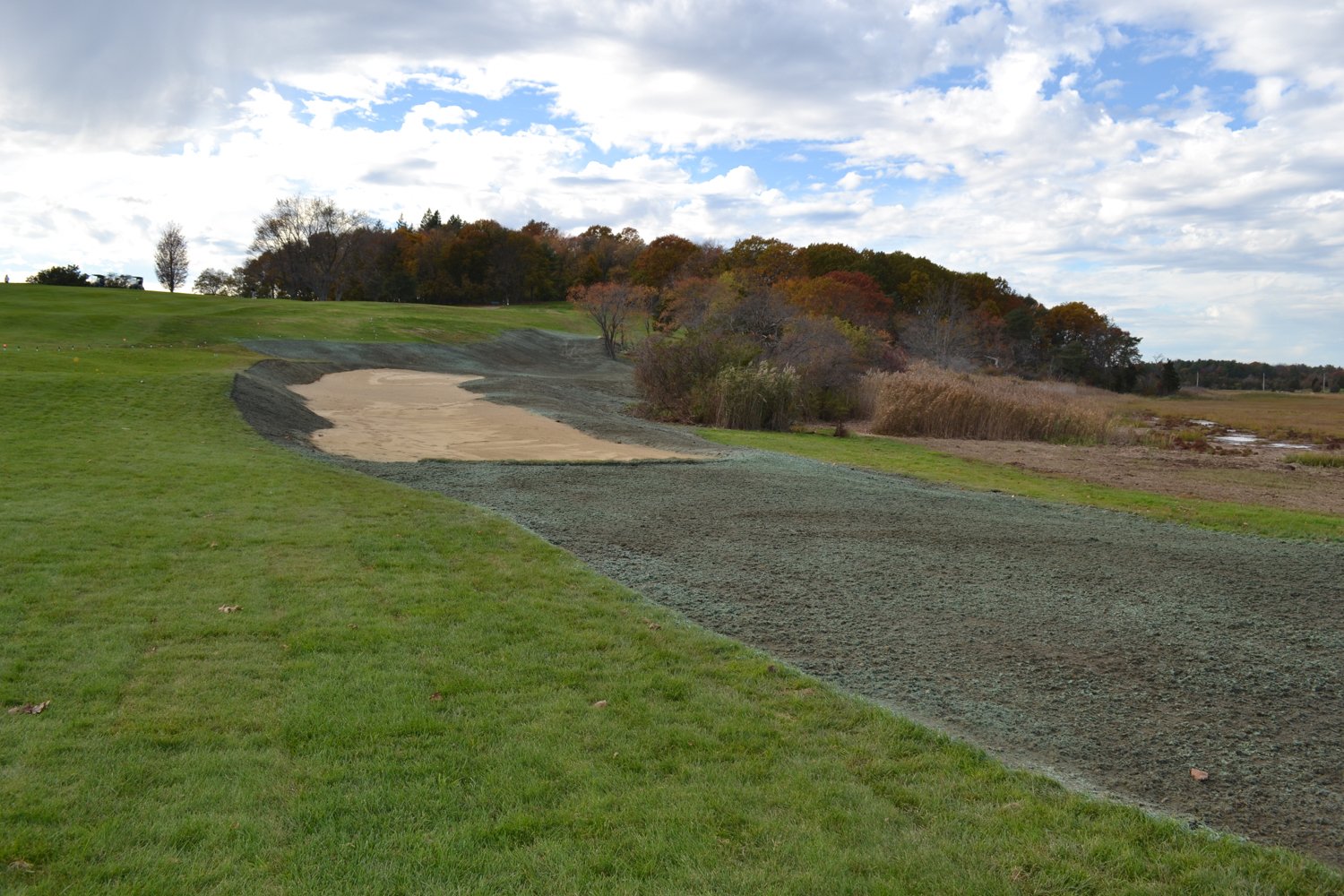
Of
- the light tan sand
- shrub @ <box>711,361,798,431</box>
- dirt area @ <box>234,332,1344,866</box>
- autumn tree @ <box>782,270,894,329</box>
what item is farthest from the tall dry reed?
autumn tree @ <box>782,270,894,329</box>

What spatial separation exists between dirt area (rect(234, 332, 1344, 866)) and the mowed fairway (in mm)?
608

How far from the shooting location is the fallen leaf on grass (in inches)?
186

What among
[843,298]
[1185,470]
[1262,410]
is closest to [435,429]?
[1185,470]

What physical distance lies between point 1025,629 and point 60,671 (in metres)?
6.31

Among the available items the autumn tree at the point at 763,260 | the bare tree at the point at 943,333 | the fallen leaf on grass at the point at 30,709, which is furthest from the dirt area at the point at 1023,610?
the autumn tree at the point at 763,260

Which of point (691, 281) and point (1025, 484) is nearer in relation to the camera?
point (1025, 484)

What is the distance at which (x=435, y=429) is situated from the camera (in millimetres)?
21219

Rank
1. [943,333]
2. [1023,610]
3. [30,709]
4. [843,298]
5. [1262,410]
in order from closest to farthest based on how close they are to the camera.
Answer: [30,709], [1023,610], [1262,410], [843,298], [943,333]

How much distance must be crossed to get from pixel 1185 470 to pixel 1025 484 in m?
7.04

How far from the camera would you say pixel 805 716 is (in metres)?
5.05

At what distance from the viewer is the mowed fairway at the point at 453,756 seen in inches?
138

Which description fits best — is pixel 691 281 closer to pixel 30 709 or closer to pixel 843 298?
pixel 843 298

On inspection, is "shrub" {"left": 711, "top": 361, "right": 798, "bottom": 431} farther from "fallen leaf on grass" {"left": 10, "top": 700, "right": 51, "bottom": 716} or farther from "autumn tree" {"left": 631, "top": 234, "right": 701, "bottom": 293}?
"autumn tree" {"left": 631, "top": 234, "right": 701, "bottom": 293}

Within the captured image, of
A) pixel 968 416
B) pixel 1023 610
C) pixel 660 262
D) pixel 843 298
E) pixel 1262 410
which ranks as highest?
pixel 660 262
